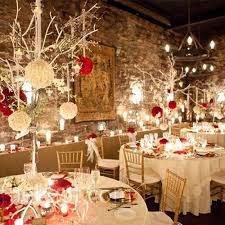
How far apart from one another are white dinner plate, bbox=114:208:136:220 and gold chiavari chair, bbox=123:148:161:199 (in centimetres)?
204

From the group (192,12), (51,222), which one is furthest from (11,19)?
(192,12)

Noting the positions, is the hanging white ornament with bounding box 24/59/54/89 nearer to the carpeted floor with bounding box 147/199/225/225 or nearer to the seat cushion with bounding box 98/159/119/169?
the carpeted floor with bounding box 147/199/225/225

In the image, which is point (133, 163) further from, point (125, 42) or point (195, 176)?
point (125, 42)

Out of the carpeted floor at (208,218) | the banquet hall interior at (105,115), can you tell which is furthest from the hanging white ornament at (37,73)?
the carpeted floor at (208,218)

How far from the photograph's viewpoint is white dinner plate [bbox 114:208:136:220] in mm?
2189

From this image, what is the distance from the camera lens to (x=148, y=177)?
4.53 metres

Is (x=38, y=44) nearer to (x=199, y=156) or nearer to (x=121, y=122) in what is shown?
(x=199, y=156)

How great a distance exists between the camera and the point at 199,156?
445 centimetres

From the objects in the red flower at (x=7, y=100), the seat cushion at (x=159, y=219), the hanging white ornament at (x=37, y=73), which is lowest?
the seat cushion at (x=159, y=219)

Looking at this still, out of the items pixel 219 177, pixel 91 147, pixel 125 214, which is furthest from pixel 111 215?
pixel 91 147

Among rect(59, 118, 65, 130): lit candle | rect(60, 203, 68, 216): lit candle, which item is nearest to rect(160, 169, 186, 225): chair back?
rect(60, 203, 68, 216): lit candle

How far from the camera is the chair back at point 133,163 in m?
4.50

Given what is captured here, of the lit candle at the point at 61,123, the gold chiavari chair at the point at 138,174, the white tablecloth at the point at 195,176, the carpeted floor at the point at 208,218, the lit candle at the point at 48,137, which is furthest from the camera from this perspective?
the lit candle at the point at 61,123

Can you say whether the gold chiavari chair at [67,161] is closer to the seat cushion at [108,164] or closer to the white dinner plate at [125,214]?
the seat cushion at [108,164]
